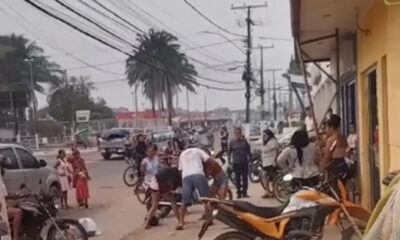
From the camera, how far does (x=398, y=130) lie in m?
8.22

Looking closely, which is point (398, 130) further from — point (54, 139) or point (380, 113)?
point (54, 139)

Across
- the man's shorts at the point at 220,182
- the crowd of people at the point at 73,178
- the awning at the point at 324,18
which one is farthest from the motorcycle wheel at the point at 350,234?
the crowd of people at the point at 73,178

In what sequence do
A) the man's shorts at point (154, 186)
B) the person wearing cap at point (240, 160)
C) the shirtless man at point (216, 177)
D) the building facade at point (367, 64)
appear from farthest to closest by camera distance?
the person wearing cap at point (240, 160)
the man's shorts at point (154, 186)
the shirtless man at point (216, 177)
the building facade at point (367, 64)

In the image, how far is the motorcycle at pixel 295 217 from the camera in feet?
26.9

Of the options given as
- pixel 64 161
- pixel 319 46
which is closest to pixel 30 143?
pixel 64 161

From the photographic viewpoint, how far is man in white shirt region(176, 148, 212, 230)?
520 inches

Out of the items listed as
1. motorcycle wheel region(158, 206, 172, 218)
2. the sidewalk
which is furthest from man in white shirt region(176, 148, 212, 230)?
motorcycle wheel region(158, 206, 172, 218)

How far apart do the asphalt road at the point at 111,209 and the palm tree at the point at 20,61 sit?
48274 mm

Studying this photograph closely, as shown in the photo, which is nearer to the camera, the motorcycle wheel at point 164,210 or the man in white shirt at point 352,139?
the man in white shirt at point 352,139

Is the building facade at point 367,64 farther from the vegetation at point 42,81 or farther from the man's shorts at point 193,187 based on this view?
the vegetation at point 42,81

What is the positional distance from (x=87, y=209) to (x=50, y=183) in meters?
1.17

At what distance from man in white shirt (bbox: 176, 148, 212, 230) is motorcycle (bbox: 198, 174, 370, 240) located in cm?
435

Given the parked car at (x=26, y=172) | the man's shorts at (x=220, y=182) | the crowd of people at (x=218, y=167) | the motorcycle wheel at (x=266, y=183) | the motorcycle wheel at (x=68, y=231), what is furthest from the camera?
the motorcycle wheel at (x=266, y=183)

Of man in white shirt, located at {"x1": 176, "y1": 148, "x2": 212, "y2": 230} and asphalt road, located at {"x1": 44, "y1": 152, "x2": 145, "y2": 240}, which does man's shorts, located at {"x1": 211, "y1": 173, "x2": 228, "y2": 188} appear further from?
asphalt road, located at {"x1": 44, "y1": 152, "x2": 145, "y2": 240}
